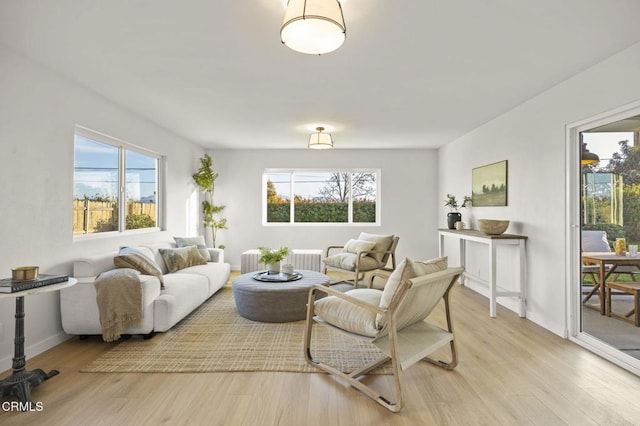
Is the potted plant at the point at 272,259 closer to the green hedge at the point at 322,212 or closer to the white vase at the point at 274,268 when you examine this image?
the white vase at the point at 274,268

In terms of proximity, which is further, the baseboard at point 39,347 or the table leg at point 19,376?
the baseboard at point 39,347

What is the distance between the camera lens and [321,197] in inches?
279

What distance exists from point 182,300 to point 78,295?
90 cm

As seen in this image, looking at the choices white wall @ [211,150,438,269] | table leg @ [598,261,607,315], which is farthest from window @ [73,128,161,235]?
table leg @ [598,261,607,315]

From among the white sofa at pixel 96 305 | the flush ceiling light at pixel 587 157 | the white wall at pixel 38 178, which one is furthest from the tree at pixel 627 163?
the white wall at pixel 38 178

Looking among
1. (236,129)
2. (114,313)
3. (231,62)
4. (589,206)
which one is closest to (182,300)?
(114,313)

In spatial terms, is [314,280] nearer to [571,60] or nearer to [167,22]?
[167,22]

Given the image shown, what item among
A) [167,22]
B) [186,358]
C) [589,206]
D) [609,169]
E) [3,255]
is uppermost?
[167,22]

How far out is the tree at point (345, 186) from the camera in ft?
23.2

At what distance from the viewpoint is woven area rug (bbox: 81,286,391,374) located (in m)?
2.61

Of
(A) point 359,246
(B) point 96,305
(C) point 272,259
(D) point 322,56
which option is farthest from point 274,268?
(D) point 322,56

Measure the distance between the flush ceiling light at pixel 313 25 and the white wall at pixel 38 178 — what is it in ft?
7.92

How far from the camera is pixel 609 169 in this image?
2.92 m

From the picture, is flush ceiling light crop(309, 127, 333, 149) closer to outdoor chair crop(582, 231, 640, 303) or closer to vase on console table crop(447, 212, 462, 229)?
vase on console table crop(447, 212, 462, 229)
